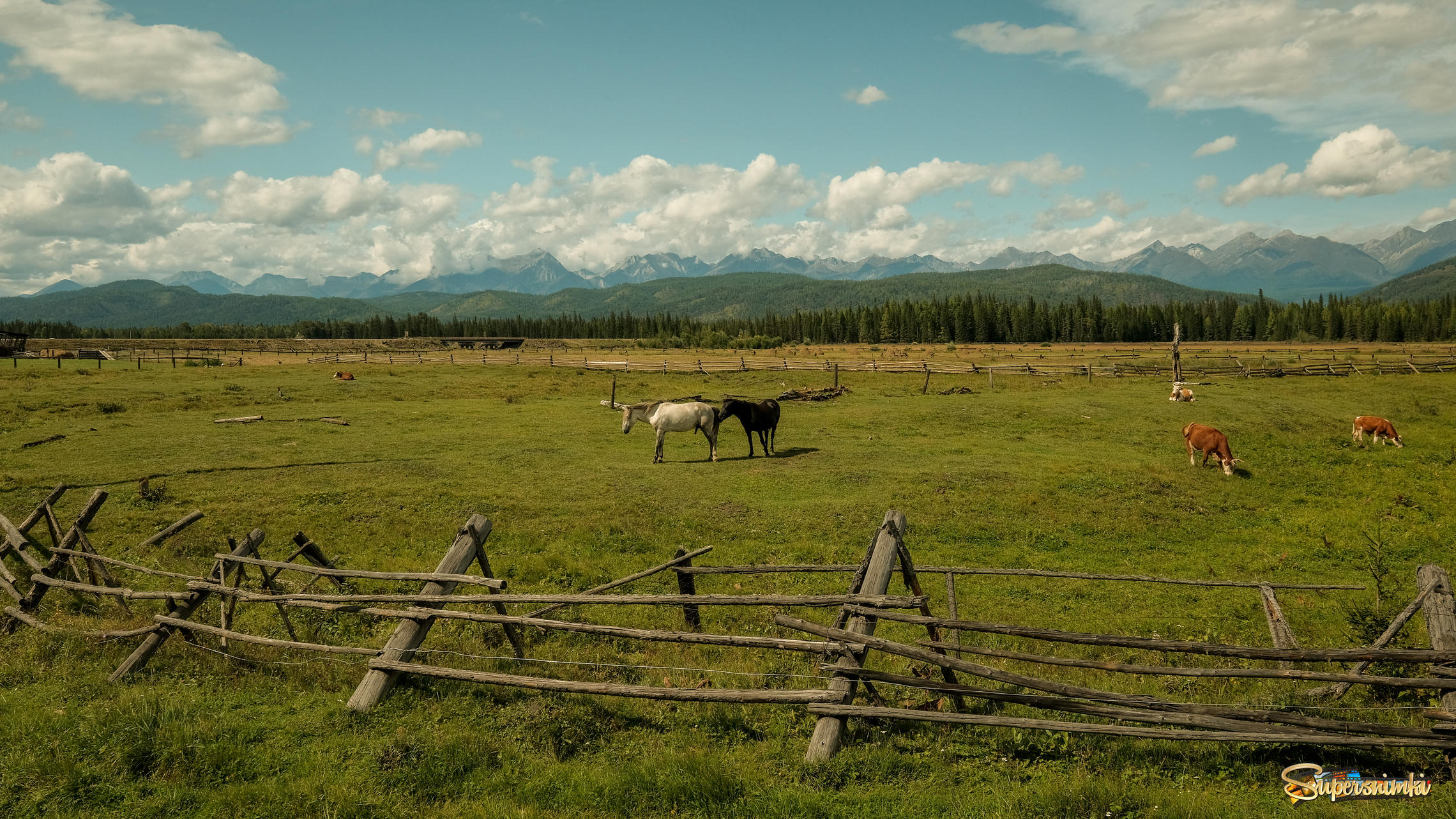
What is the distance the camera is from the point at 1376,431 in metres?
26.8

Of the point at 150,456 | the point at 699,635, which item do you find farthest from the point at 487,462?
the point at 699,635

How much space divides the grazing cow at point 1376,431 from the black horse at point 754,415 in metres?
21.9

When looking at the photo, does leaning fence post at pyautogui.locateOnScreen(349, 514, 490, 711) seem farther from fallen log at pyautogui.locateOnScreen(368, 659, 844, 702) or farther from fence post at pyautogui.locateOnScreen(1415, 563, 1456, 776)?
fence post at pyautogui.locateOnScreen(1415, 563, 1456, 776)

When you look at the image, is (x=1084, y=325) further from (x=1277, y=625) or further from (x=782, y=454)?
(x=1277, y=625)

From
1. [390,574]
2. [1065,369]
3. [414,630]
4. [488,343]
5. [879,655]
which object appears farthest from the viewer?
[488,343]

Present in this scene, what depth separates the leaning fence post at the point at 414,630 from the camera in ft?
25.2

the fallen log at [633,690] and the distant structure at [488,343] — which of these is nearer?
the fallen log at [633,690]

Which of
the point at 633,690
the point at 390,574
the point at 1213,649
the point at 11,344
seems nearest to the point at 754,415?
the point at 390,574

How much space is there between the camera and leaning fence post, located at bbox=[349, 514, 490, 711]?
7.69 metres

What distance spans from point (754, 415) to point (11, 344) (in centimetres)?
7914

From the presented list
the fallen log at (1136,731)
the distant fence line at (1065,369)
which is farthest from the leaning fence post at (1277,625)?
the distant fence line at (1065,369)

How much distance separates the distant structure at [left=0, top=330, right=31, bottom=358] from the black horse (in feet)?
235

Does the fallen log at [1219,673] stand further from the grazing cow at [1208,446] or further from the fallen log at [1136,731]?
the grazing cow at [1208,446]

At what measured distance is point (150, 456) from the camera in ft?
76.1
